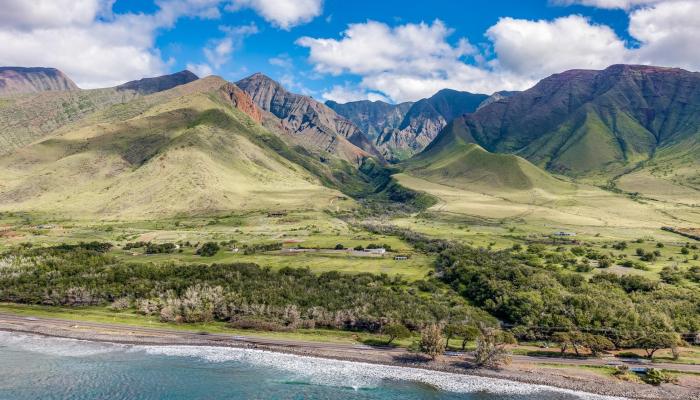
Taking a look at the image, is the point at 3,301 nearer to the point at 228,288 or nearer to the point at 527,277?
the point at 228,288

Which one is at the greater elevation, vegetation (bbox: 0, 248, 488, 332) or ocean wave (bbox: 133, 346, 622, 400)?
vegetation (bbox: 0, 248, 488, 332)

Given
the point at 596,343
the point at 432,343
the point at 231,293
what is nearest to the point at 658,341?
the point at 596,343

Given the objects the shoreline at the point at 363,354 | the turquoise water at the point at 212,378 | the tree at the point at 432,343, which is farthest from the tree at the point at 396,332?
the turquoise water at the point at 212,378

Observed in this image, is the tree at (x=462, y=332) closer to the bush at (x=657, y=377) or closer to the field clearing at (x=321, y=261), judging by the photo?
the bush at (x=657, y=377)

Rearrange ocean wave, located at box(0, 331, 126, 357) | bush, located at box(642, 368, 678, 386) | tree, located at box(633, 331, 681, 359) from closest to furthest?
bush, located at box(642, 368, 678, 386) → tree, located at box(633, 331, 681, 359) → ocean wave, located at box(0, 331, 126, 357)

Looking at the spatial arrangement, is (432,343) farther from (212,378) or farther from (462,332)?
(212,378)

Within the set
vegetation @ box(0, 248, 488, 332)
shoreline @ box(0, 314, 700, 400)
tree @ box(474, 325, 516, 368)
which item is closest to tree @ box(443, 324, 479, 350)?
tree @ box(474, 325, 516, 368)

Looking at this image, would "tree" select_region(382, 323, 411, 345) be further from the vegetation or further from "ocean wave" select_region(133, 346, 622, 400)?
"ocean wave" select_region(133, 346, 622, 400)

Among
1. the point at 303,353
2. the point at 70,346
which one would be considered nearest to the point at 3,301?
the point at 70,346

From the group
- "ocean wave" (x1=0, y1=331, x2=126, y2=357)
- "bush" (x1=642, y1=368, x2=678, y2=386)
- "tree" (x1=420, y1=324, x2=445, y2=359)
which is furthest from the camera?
"ocean wave" (x1=0, y1=331, x2=126, y2=357)

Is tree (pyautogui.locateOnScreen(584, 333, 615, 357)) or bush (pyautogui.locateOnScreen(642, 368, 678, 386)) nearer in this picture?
bush (pyautogui.locateOnScreen(642, 368, 678, 386))
